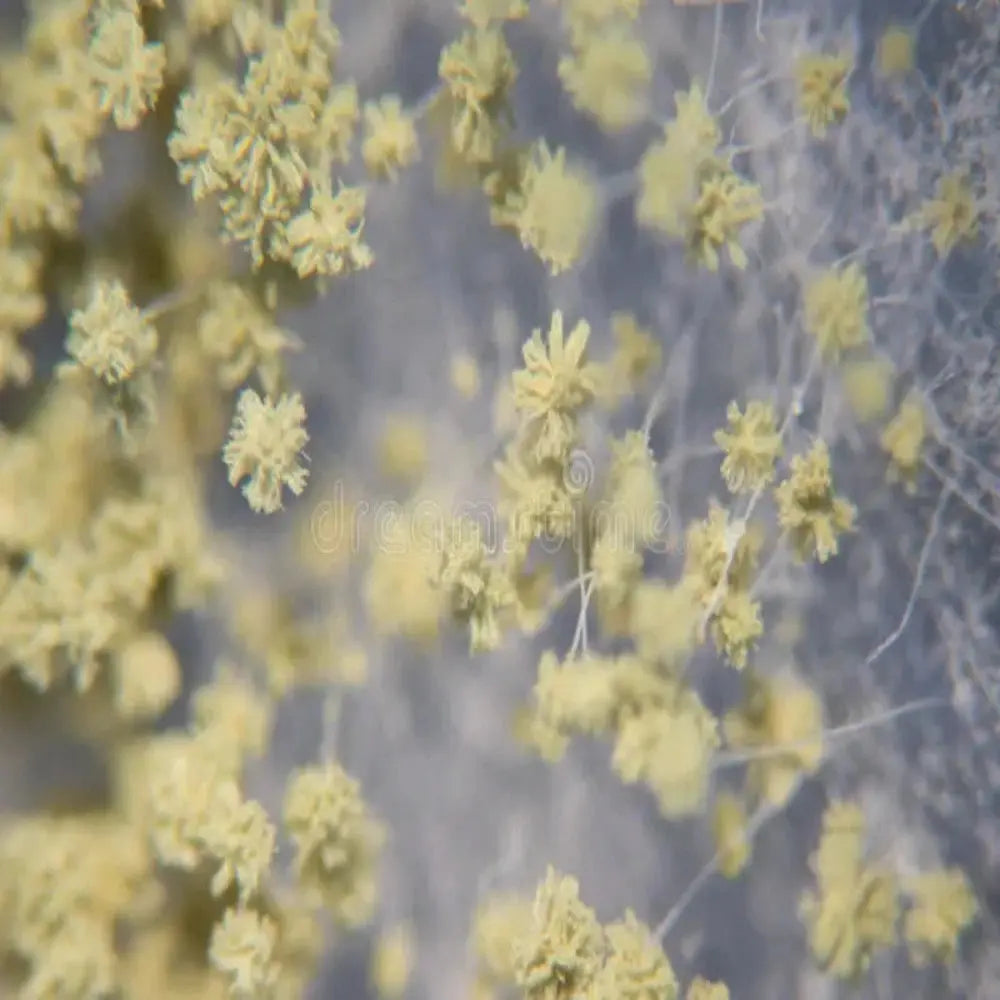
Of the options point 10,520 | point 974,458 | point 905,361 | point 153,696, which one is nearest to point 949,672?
point 974,458

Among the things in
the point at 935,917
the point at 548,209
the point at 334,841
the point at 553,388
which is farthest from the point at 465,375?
the point at 935,917

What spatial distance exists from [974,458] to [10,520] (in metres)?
1.24

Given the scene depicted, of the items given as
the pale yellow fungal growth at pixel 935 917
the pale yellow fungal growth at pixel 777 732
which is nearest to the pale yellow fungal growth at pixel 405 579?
the pale yellow fungal growth at pixel 777 732

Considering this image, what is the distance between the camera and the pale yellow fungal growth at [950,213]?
1.50m

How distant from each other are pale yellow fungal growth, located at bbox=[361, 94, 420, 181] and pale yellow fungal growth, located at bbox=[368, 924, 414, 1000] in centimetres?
68

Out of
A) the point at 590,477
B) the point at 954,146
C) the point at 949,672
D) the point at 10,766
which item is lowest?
the point at 10,766

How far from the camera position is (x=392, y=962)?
102cm

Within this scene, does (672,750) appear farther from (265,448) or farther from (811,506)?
(265,448)

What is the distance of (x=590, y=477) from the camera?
116 cm

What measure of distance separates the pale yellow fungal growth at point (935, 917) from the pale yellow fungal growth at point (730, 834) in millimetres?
293

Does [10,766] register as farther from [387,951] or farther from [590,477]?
[590,477]

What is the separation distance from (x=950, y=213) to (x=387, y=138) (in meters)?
0.84

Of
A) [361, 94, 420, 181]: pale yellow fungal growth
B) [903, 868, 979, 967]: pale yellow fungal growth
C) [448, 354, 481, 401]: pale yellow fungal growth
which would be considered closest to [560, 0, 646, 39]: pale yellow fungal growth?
[361, 94, 420, 181]: pale yellow fungal growth

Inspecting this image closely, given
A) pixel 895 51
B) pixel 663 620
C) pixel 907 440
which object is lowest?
pixel 663 620
